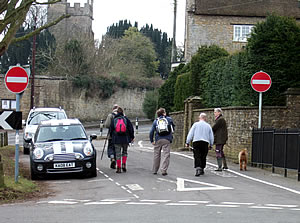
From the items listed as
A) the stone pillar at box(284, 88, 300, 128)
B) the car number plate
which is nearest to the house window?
the stone pillar at box(284, 88, 300, 128)

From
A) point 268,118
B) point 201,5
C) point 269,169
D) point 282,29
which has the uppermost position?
point 201,5

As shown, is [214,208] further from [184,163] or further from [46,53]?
[46,53]

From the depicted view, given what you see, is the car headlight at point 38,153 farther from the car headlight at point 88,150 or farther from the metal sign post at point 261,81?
the metal sign post at point 261,81

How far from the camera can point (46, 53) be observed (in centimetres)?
6525

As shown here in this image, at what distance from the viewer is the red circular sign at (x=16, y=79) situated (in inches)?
519

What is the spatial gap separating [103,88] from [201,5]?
24.8 metres

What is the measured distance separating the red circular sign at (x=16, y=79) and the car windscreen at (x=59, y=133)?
3.01 metres

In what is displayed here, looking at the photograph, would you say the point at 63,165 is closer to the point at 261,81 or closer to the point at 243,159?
the point at 243,159

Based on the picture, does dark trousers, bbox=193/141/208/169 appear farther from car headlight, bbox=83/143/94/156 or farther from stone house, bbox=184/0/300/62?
stone house, bbox=184/0/300/62

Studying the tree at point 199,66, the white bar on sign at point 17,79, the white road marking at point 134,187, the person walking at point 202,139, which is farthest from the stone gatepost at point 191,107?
the white bar on sign at point 17,79

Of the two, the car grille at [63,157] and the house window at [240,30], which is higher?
the house window at [240,30]

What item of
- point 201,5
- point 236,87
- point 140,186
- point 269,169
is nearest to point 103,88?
point 201,5

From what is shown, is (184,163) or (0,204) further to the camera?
(184,163)

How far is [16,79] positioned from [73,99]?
49121mm
